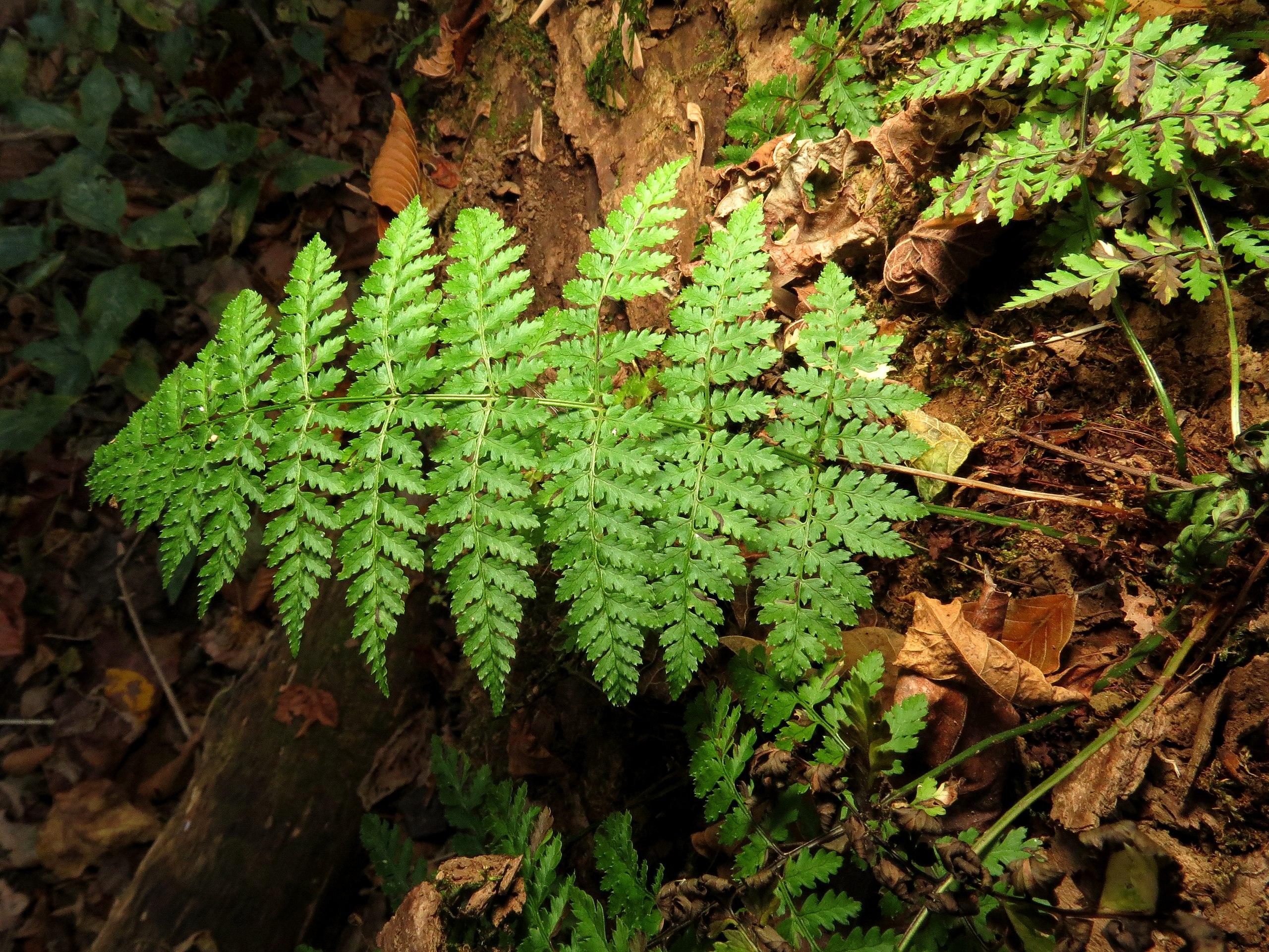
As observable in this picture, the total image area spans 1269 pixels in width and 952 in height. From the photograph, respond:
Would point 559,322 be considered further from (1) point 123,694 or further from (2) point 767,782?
(1) point 123,694

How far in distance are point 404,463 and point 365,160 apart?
397 centimetres

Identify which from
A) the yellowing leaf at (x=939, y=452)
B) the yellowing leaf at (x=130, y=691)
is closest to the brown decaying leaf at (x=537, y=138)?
the yellowing leaf at (x=939, y=452)

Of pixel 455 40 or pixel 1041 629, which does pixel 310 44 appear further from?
pixel 1041 629

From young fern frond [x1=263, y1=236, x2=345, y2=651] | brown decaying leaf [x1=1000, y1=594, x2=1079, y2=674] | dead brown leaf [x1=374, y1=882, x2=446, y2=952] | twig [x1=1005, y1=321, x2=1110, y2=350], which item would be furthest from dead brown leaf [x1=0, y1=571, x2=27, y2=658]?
twig [x1=1005, y1=321, x2=1110, y2=350]

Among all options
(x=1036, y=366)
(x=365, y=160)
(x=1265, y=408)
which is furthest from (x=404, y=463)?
(x=365, y=160)

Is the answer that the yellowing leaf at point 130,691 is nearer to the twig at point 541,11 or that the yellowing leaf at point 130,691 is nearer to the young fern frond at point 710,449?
the young fern frond at point 710,449

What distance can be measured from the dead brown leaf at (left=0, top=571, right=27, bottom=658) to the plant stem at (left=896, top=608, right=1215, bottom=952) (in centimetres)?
593

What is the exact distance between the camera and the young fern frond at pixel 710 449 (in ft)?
6.61

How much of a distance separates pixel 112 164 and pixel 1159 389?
666cm

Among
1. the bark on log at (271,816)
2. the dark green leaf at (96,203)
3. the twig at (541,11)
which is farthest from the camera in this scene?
the dark green leaf at (96,203)

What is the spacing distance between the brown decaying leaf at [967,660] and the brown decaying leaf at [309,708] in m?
2.95

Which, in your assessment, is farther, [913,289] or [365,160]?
[365,160]

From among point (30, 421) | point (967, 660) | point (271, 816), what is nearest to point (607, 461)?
point (967, 660)

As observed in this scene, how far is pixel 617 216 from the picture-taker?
229cm
